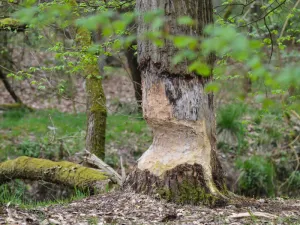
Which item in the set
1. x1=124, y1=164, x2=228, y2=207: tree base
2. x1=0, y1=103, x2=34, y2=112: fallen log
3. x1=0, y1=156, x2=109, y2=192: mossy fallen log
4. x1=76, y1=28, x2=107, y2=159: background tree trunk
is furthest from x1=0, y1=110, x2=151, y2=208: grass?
x1=124, y1=164, x2=228, y2=207: tree base

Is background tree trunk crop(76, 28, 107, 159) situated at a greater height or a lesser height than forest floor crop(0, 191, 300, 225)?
greater

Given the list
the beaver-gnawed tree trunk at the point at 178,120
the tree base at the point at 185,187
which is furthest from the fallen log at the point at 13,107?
the tree base at the point at 185,187

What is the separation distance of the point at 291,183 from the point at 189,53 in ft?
27.6

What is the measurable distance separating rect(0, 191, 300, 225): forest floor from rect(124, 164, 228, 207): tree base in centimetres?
7

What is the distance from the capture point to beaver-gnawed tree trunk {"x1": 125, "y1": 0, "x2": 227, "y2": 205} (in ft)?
13.9

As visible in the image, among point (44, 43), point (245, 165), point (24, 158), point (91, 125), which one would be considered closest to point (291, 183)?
point (245, 165)

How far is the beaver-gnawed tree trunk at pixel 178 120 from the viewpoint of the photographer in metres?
4.24

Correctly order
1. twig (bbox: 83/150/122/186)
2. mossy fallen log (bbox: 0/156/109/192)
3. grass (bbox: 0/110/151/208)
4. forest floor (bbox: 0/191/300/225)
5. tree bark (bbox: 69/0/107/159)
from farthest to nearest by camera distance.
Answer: grass (bbox: 0/110/151/208) < tree bark (bbox: 69/0/107/159) < twig (bbox: 83/150/122/186) < mossy fallen log (bbox: 0/156/109/192) < forest floor (bbox: 0/191/300/225)

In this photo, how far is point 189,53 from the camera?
6.02 feet

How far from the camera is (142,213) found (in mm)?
4066

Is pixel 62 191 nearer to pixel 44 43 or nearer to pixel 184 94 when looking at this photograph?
pixel 184 94

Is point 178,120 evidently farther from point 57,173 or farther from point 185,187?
point 57,173

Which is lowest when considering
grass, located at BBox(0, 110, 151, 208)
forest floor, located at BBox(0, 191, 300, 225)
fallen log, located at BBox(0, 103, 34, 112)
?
forest floor, located at BBox(0, 191, 300, 225)

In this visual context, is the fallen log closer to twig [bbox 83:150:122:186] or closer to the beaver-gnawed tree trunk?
twig [bbox 83:150:122:186]
